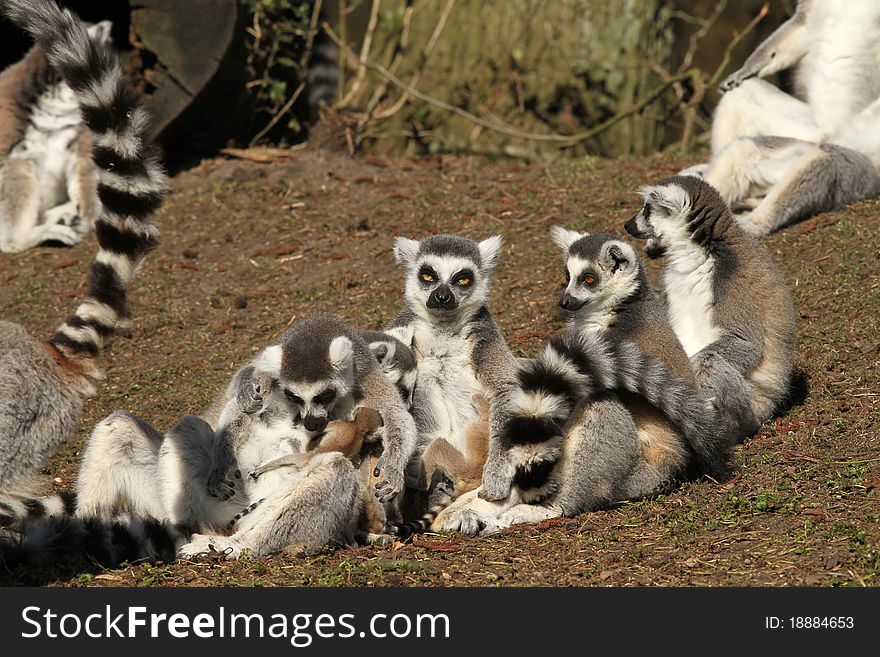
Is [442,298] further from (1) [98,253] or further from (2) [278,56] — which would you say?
(2) [278,56]

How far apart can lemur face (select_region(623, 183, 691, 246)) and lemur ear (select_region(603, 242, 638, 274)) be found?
34.1 inches

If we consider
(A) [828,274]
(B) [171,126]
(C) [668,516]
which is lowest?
(C) [668,516]

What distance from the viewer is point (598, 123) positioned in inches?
516

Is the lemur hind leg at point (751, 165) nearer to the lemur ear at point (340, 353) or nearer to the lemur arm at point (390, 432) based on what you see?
the lemur arm at point (390, 432)

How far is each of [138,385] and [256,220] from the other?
2.83 meters

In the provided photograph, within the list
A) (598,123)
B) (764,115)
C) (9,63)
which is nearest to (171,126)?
(9,63)

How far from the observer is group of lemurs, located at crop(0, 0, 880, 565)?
5477 mm

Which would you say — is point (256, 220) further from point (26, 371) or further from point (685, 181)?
point (685, 181)

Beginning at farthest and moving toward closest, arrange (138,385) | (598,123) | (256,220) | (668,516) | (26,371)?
(598,123), (256,220), (138,385), (26,371), (668,516)

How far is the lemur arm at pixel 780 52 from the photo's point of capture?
1074 centimetres

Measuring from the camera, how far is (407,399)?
6.17m

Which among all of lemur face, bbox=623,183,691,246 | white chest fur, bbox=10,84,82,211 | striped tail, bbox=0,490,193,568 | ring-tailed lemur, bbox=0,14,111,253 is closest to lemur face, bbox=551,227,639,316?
lemur face, bbox=623,183,691,246

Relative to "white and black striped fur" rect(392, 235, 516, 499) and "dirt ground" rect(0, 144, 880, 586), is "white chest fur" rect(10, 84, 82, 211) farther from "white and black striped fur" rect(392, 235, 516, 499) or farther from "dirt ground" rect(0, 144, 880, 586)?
"white and black striped fur" rect(392, 235, 516, 499)

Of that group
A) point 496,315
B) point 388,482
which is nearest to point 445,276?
point 388,482
